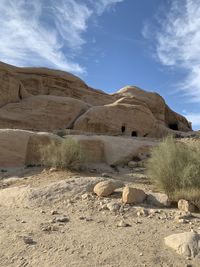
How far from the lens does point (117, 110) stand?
Answer: 2592 cm

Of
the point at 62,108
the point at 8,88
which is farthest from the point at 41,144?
the point at 8,88

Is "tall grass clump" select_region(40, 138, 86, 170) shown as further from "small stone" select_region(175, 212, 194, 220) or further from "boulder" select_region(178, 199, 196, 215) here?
"small stone" select_region(175, 212, 194, 220)

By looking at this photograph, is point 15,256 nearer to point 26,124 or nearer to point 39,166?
point 39,166

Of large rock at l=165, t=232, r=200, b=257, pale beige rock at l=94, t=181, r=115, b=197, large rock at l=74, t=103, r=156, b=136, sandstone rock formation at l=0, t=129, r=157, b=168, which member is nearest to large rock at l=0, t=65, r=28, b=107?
large rock at l=74, t=103, r=156, b=136

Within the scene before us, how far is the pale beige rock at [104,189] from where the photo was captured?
788cm

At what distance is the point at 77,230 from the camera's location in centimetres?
A: 597

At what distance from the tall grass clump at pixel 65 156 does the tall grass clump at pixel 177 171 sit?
2.43m

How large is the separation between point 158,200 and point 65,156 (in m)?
4.13

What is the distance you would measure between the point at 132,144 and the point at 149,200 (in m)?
6.89

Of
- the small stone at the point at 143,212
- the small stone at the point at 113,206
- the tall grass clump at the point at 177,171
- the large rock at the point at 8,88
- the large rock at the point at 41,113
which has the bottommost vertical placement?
the small stone at the point at 143,212

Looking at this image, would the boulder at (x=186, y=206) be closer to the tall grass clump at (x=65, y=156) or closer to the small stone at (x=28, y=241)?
the small stone at (x=28, y=241)

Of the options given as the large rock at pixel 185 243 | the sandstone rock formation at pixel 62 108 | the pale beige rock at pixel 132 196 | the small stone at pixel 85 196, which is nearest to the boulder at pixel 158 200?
the pale beige rock at pixel 132 196

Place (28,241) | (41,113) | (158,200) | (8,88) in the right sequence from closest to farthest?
(28,241)
(158,200)
(41,113)
(8,88)

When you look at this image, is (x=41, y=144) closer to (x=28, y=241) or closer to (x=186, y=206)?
(x=186, y=206)
